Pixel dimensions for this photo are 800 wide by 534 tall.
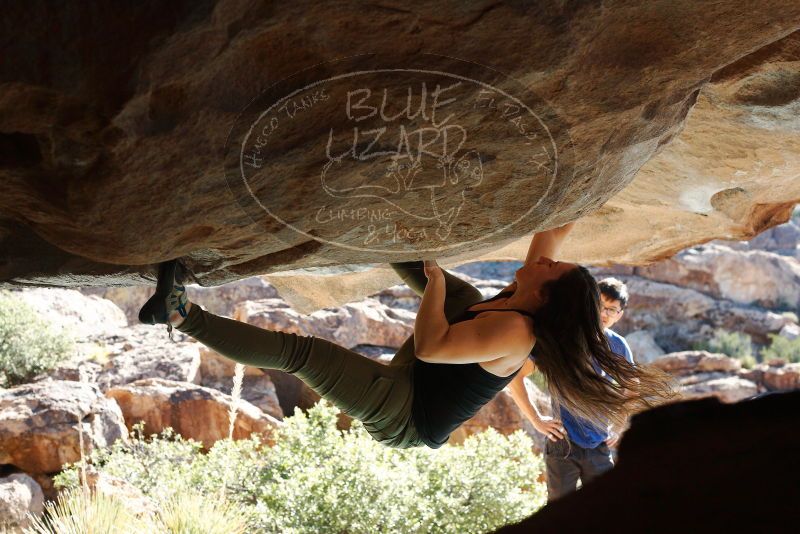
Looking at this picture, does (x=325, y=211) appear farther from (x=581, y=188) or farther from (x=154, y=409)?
(x=154, y=409)

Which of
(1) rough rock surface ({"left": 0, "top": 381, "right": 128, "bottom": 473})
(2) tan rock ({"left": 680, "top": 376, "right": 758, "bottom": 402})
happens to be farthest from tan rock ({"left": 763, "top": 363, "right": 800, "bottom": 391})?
(1) rough rock surface ({"left": 0, "top": 381, "right": 128, "bottom": 473})

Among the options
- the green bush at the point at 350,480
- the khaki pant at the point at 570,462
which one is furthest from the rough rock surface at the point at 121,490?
the khaki pant at the point at 570,462

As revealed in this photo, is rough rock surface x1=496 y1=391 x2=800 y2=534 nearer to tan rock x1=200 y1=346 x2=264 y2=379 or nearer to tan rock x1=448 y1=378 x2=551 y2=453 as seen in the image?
tan rock x1=448 y1=378 x2=551 y2=453

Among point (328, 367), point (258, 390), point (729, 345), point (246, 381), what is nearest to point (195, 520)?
point (328, 367)

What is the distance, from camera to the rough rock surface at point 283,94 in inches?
59.4

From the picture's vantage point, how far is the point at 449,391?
2934 millimetres

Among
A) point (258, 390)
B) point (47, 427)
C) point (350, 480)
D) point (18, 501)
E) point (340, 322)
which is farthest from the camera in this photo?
point (340, 322)

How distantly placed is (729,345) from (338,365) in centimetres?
1248

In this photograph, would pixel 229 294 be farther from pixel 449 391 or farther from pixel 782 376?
pixel 449 391

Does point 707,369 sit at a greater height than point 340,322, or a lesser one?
lesser

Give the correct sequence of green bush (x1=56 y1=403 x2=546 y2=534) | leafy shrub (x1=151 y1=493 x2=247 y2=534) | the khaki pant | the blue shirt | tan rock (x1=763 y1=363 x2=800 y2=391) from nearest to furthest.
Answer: the blue shirt < the khaki pant < leafy shrub (x1=151 y1=493 x2=247 y2=534) < green bush (x1=56 y1=403 x2=546 y2=534) < tan rock (x1=763 y1=363 x2=800 y2=391)

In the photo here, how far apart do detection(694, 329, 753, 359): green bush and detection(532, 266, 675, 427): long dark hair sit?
11776 mm

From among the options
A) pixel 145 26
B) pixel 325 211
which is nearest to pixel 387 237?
pixel 325 211

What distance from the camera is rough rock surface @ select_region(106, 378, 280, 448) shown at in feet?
26.6
